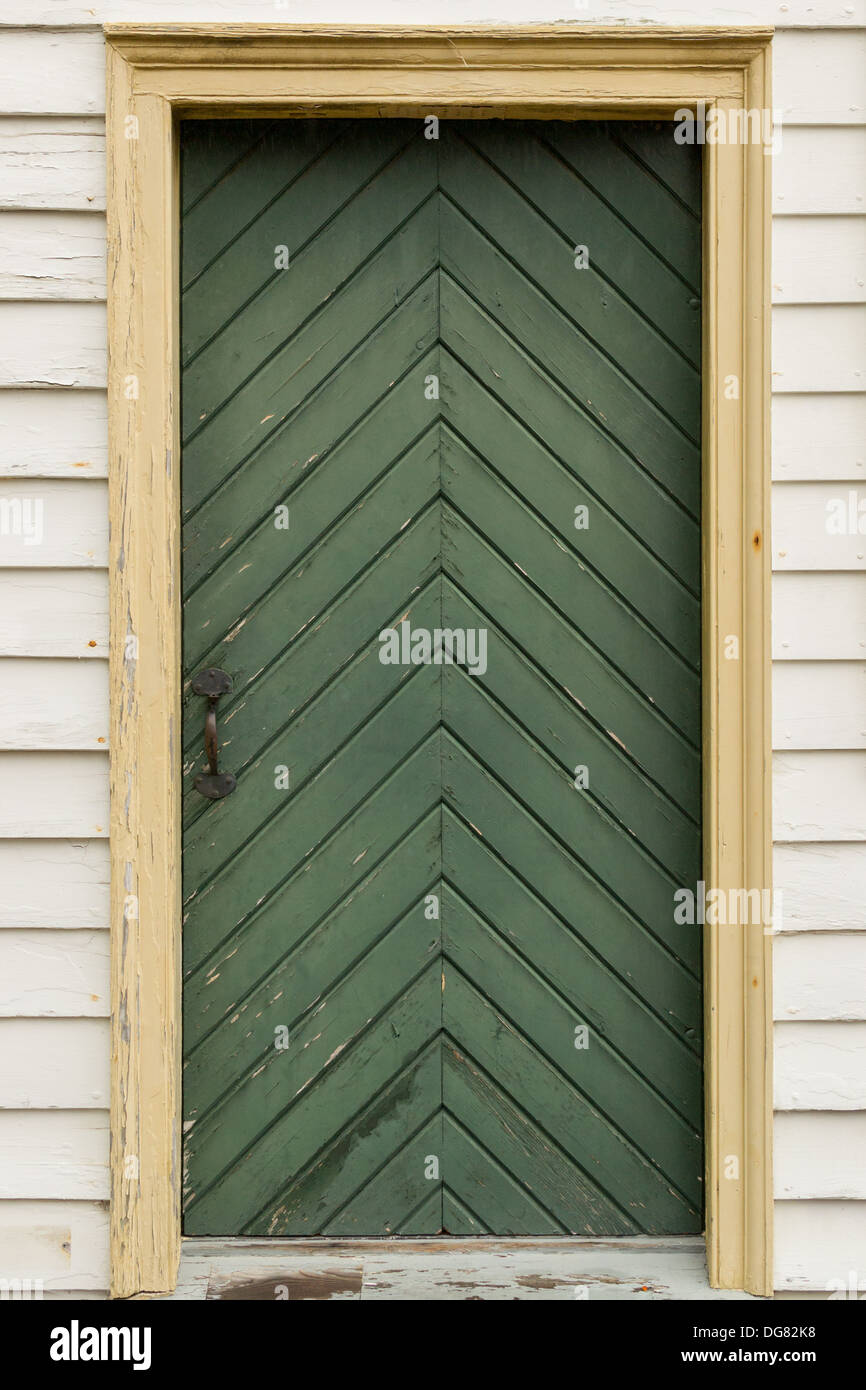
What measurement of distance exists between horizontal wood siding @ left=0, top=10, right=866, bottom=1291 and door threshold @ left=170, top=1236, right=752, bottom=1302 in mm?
229

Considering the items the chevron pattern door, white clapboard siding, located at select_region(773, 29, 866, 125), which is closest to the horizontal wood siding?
white clapboard siding, located at select_region(773, 29, 866, 125)

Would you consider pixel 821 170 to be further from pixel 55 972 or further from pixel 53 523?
pixel 55 972

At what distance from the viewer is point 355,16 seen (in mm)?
2312

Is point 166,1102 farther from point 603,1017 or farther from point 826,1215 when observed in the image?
point 826,1215

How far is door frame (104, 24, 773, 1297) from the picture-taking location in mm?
2316

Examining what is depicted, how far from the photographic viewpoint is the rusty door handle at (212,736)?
2.42 metres

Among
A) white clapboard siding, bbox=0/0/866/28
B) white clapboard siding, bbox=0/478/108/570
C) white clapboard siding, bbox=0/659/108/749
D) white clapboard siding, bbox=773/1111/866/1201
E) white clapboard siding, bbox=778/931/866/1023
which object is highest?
white clapboard siding, bbox=0/0/866/28

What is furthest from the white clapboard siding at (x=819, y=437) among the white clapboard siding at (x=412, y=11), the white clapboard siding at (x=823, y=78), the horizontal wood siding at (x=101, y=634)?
the white clapboard siding at (x=412, y=11)

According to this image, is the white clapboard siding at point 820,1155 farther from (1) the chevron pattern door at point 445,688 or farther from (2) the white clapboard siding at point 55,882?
(2) the white clapboard siding at point 55,882

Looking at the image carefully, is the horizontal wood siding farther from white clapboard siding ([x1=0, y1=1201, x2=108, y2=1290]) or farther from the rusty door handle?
the rusty door handle

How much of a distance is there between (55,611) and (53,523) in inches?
7.4

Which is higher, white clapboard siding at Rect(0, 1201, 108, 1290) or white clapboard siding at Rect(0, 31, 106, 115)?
white clapboard siding at Rect(0, 31, 106, 115)

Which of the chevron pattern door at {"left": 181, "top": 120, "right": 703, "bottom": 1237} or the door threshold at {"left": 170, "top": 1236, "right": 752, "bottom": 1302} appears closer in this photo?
the door threshold at {"left": 170, "top": 1236, "right": 752, "bottom": 1302}

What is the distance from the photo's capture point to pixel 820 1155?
2.37m
